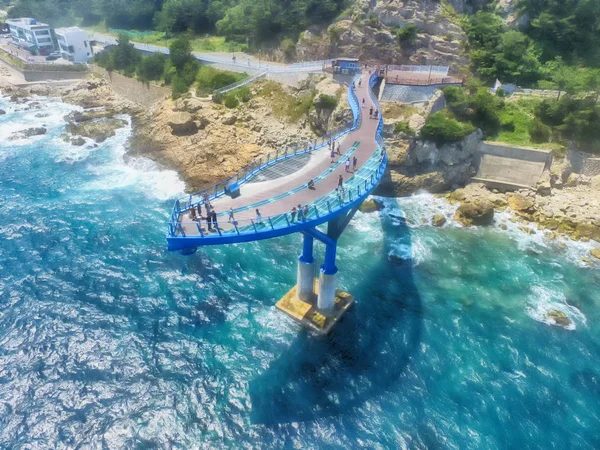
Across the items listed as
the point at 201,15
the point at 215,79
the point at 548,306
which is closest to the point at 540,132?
the point at 548,306

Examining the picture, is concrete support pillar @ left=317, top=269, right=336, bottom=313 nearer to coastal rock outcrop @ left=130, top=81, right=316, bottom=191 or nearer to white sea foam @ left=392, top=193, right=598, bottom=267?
white sea foam @ left=392, top=193, right=598, bottom=267

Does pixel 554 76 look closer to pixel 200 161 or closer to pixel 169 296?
pixel 200 161

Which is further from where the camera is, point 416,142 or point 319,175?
point 416,142

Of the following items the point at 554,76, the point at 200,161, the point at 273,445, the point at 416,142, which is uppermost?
the point at 554,76

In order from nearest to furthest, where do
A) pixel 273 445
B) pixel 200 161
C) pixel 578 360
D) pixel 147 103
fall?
pixel 273 445 → pixel 578 360 → pixel 200 161 → pixel 147 103

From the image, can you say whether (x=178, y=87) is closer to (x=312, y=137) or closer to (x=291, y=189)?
(x=312, y=137)

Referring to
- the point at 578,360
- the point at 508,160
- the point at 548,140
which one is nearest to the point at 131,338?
the point at 578,360

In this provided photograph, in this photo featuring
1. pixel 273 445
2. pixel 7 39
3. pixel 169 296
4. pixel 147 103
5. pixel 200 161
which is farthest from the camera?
pixel 7 39
